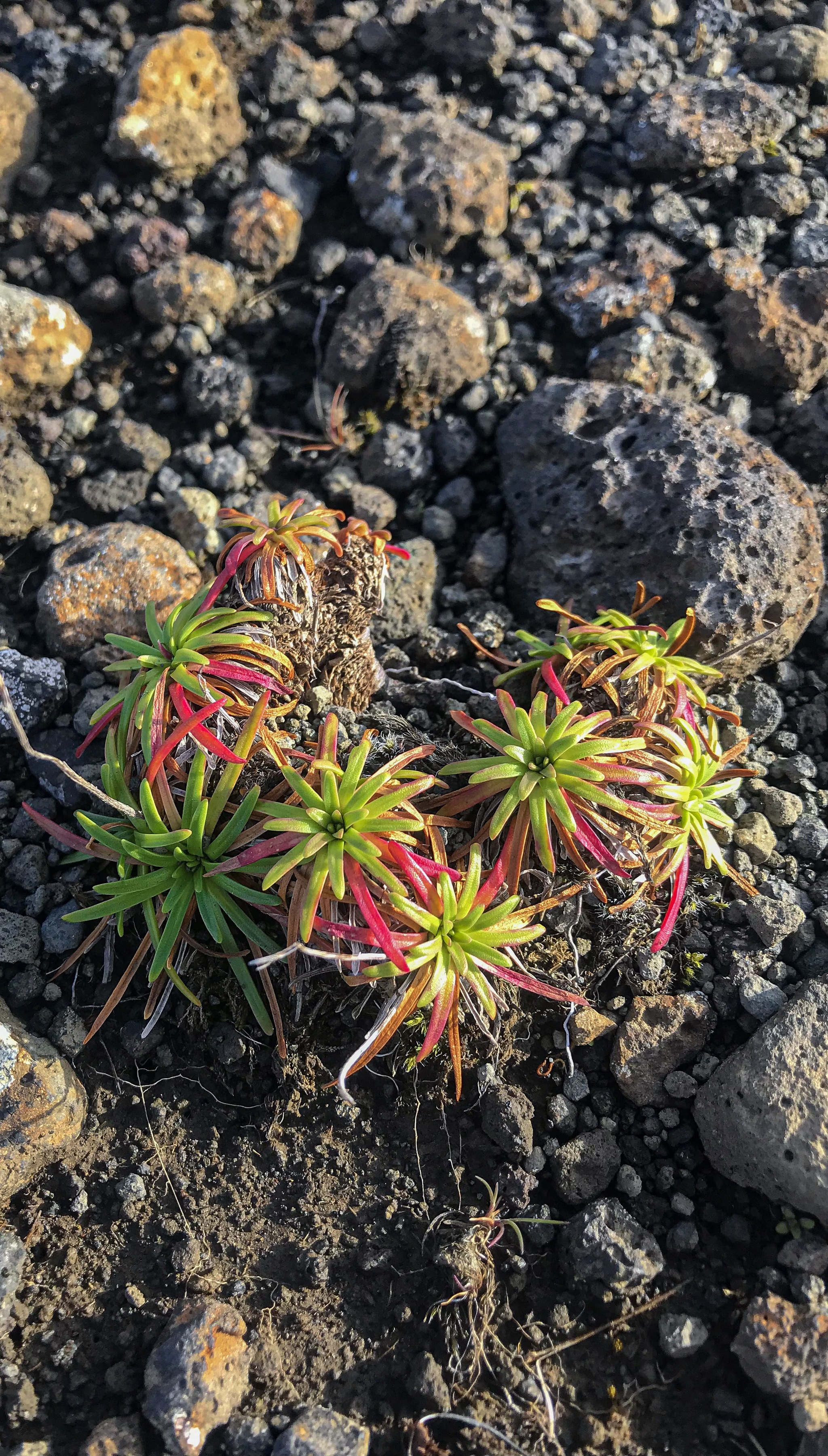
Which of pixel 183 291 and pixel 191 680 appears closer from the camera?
pixel 191 680

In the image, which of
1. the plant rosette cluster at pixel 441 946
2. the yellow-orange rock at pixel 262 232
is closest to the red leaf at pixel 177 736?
the plant rosette cluster at pixel 441 946

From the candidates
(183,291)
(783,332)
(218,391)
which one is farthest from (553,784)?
(183,291)

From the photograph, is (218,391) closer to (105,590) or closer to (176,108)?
(105,590)

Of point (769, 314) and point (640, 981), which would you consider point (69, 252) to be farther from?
point (640, 981)

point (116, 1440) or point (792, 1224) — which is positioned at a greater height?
point (792, 1224)

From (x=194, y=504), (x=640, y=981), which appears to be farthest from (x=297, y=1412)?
(x=194, y=504)

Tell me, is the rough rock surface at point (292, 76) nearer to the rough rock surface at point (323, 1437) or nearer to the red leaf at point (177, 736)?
the red leaf at point (177, 736)

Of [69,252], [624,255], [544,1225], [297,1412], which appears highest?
[624,255]
